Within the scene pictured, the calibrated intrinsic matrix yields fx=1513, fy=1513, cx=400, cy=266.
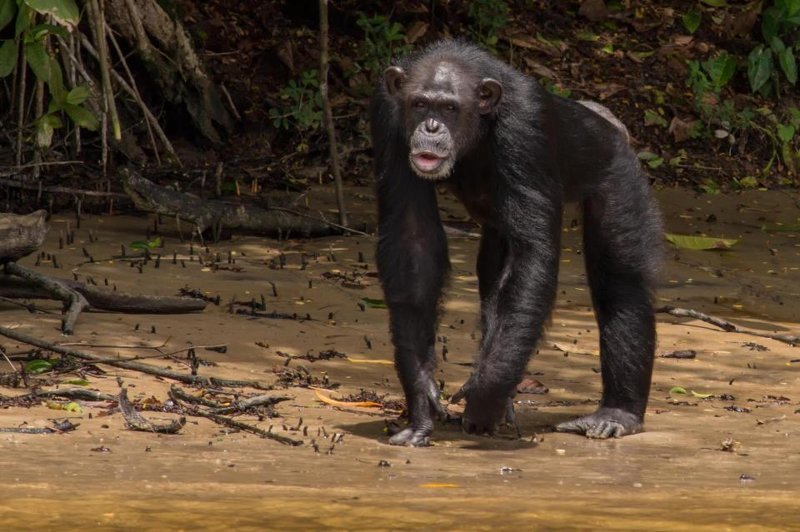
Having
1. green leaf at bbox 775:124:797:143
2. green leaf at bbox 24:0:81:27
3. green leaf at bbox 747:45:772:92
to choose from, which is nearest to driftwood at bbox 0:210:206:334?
green leaf at bbox 24:0:81:27

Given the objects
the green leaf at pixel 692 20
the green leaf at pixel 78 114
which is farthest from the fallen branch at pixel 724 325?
the green leaf at pixel 692 20

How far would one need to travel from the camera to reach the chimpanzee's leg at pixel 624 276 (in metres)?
6.66

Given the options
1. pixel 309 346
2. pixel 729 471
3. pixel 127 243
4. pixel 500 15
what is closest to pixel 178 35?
pixel 127 243

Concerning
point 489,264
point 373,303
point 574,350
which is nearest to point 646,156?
point 373,303

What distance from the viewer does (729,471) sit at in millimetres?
5527

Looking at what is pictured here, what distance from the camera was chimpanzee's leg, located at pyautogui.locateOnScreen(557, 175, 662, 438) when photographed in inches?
262

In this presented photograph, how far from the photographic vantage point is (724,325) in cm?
856

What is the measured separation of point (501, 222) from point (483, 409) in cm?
75

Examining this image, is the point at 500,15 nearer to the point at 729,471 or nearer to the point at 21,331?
the point at 21,331

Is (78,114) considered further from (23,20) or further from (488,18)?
(488,18)

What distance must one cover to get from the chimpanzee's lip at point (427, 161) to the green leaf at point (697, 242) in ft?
17.3

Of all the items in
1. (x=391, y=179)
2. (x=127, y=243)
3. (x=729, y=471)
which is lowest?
(x=127, y=243)

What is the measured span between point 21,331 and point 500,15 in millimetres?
8057

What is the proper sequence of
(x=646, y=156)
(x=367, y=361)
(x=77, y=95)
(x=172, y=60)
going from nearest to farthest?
(x=367, y=361) → (x=77, y=95) → (x=172, y=60) → (x=646, y=156)
